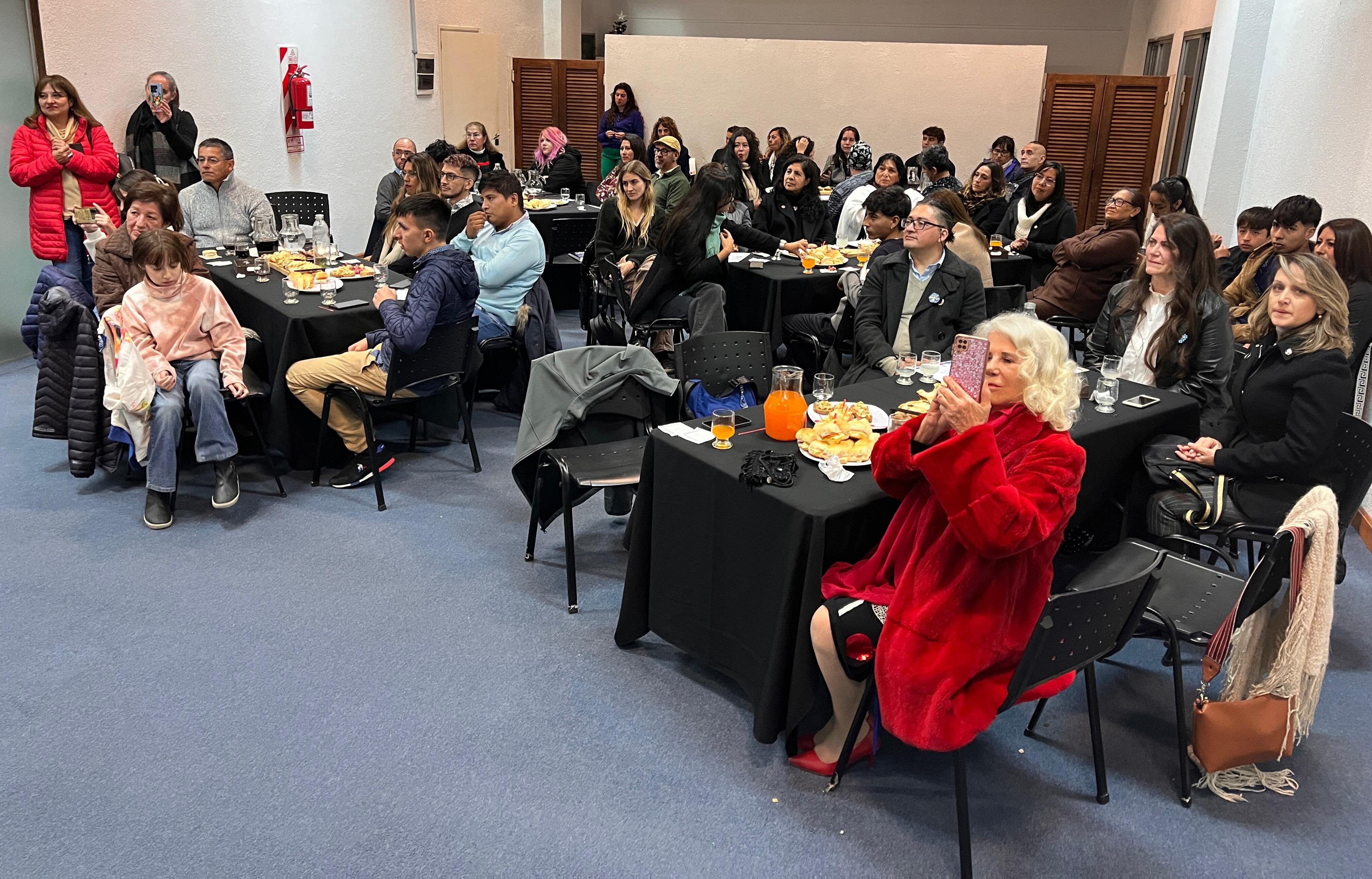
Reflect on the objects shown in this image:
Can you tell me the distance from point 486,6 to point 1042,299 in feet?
25.2

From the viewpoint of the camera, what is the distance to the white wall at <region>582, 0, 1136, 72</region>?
41.9 feet

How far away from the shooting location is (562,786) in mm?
2572

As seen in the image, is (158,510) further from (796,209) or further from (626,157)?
(626,157)

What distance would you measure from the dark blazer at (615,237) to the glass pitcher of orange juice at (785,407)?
8.92 feet

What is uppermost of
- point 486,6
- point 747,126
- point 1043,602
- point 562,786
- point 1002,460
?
point 486,6

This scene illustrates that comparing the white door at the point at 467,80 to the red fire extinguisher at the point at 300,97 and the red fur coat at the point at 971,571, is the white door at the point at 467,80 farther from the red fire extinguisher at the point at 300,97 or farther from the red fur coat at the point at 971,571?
the red fur coat at the point at 971,571

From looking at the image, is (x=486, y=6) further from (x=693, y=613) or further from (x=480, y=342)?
(x=693, y=613)

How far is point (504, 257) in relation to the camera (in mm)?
4770

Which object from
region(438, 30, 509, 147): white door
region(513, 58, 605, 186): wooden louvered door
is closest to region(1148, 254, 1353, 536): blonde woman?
region(438, 30, 509, 147): white door

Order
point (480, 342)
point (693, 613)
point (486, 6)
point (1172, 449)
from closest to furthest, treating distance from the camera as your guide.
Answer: point (693, 613) → point (1172, 449) → point (480, 342) → point (486, 6)

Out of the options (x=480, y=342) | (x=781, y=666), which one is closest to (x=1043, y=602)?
(x=781, y=666)

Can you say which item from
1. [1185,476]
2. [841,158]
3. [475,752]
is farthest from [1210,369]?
[841,158]

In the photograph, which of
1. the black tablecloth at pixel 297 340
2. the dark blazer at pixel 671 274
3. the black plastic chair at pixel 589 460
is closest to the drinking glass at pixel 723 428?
the black plastic chair at pixel 589 460

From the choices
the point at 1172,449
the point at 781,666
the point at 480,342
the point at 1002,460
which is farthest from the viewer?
the point at 480,342
